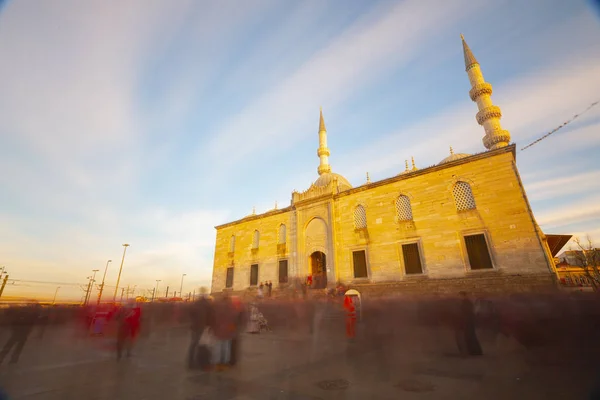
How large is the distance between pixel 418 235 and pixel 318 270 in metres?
8.42

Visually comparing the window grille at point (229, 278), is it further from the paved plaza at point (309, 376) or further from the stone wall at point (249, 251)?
the paved plaza at point (309, 376)

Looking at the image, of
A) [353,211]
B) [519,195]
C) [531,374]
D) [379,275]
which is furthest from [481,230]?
[531,374]

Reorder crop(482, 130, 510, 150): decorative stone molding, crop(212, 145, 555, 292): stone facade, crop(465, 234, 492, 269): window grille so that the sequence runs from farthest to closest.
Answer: crop(482, 130, 510, 150): decorative stone molding
crop(465, 234, 492, 269): window grille
crop(212, 145, 555, 292): stone facade

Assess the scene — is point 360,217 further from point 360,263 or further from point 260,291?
point 260,291

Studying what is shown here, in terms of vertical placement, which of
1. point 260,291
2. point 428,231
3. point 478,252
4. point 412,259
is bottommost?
point 260,291

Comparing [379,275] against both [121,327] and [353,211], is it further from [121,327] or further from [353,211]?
[121,327]

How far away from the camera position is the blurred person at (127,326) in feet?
21.8

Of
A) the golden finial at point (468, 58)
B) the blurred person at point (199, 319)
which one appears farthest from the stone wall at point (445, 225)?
the golden finial at point (468, 58)

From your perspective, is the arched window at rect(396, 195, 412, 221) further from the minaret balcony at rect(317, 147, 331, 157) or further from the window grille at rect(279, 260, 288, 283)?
the minaret balcony at rect(317, 147, 331, 157)

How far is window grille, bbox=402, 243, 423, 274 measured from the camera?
1505 centimetres

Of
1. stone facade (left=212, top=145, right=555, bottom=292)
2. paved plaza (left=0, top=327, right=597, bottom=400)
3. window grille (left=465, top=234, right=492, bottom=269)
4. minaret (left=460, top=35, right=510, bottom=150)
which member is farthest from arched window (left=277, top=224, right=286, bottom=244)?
minaret (left=460, top=35, right=510, bottom=150)

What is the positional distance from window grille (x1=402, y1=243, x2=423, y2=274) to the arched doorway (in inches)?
245

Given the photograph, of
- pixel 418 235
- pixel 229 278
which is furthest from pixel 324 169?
pixel 418 235

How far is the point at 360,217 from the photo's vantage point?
→ 18.3 metres
